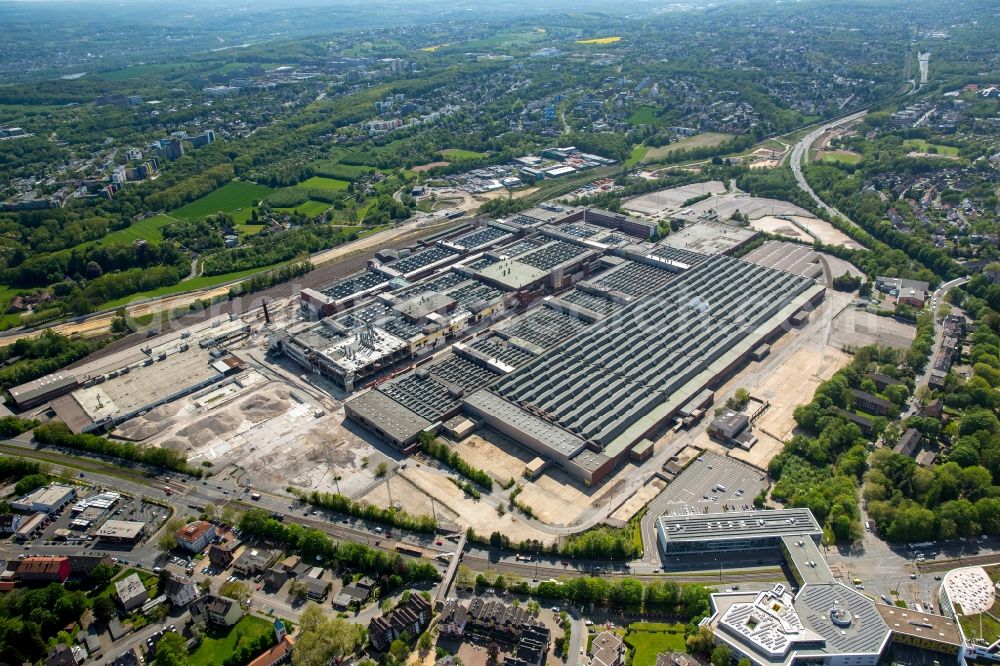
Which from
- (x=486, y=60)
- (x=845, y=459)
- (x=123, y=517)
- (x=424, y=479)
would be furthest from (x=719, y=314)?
(x=486, y=60)

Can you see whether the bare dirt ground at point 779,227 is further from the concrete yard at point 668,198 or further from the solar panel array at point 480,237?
the solar panel array at point 480,237

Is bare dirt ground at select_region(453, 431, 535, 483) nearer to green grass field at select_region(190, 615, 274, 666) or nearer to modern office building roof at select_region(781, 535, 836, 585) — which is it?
green grass field at select_region(190, 615, 274, 666)

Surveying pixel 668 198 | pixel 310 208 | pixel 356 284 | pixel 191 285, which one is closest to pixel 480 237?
pixel 356 284

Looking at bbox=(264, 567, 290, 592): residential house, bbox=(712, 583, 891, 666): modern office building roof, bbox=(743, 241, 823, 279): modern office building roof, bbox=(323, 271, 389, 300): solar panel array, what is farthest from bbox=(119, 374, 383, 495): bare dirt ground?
bbox=(743, 241, 823, 279): modern office building roof

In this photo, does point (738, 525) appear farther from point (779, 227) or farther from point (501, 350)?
point (779, 227)

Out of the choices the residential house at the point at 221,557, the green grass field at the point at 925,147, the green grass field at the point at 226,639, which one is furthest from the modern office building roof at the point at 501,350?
the green grass field at the point at 925,147

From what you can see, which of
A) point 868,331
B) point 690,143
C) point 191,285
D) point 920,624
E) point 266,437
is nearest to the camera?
point 920,624
